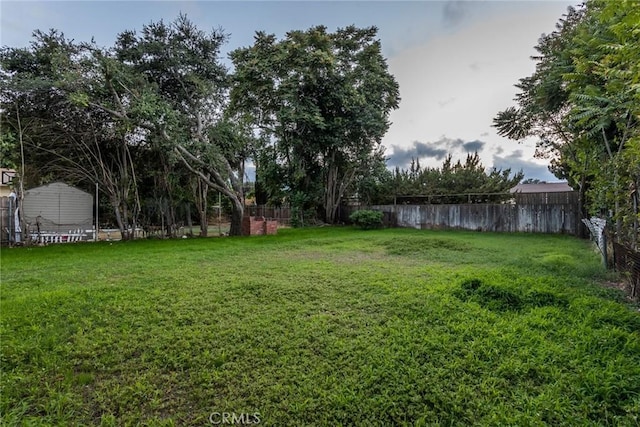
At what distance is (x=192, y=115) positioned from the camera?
10094mm

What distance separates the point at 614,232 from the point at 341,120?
10489 mm

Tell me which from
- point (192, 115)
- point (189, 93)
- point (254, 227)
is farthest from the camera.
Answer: point (254, 227)

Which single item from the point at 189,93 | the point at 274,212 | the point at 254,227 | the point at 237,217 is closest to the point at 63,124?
the point at 189,93

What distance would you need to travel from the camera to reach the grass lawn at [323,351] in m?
1.66

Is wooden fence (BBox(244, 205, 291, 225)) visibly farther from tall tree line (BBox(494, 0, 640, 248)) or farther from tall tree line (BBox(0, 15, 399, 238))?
tall tree line (BBox(494, 0, 640, 248))

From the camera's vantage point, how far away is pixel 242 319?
Result: 2.76 m

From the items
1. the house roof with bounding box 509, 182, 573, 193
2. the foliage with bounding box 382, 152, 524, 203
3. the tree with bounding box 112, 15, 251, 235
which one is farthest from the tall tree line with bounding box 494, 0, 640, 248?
the house roof with bounding box 509, 182, 573, 193

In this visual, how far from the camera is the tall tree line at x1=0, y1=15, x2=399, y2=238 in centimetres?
767

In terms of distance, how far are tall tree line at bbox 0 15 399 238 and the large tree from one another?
5 centimetres

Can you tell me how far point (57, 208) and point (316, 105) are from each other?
10.3m

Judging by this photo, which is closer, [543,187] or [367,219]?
[367,219]

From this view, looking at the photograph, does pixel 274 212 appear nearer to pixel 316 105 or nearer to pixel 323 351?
pixel 316 105

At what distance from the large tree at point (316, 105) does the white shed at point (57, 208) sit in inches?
269

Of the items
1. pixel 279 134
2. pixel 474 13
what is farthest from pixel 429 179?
pixel 474 13
